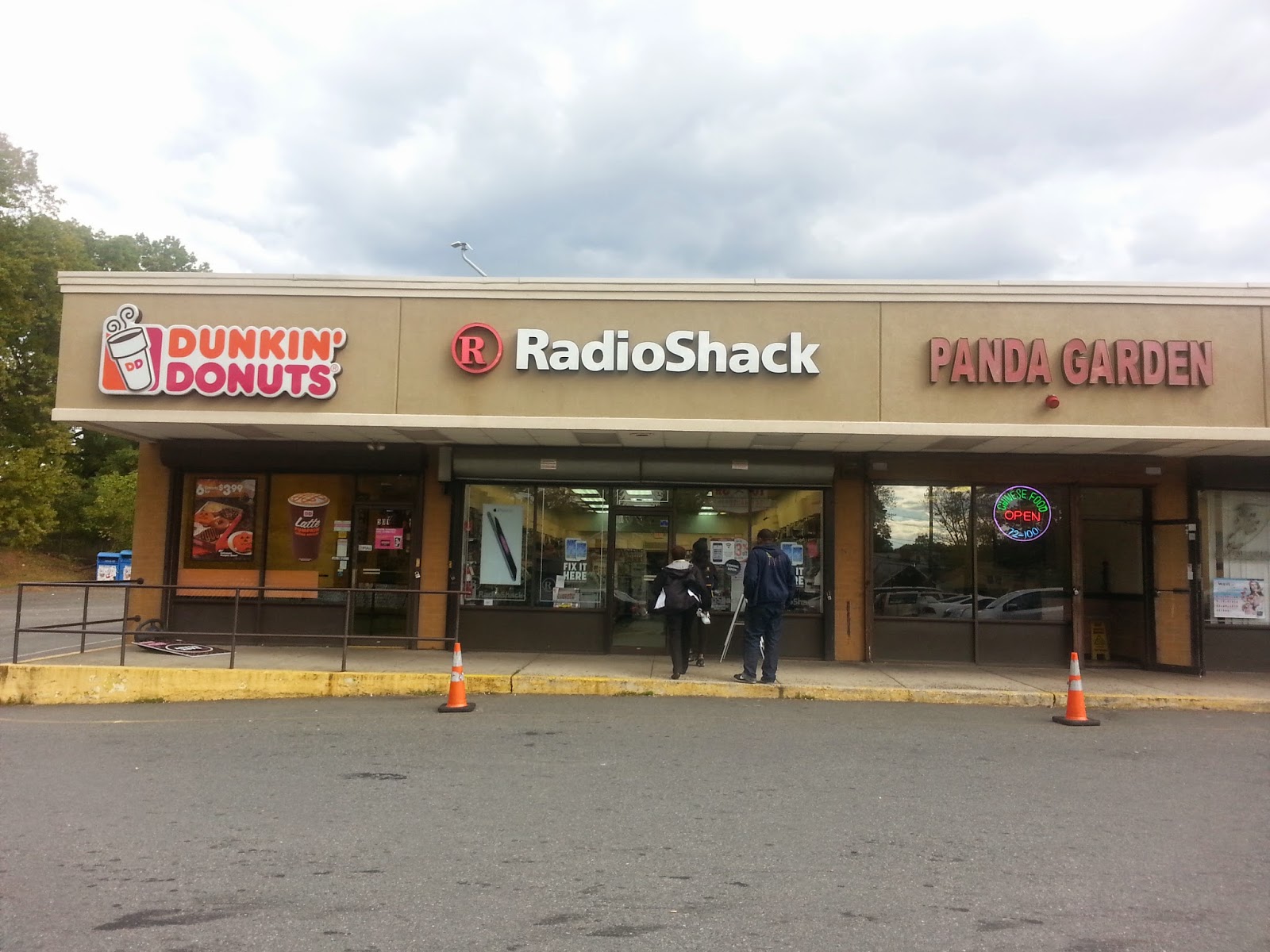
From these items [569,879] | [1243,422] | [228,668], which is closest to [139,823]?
[569,879]

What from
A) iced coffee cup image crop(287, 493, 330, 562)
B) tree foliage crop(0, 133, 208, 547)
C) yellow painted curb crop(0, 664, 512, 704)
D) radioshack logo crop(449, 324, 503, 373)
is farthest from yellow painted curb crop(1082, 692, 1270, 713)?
tree foliage crop(0, 133, 208, 547)

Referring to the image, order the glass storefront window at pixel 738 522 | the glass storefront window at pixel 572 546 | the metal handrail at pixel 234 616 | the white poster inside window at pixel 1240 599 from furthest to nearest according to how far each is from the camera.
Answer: the glass storefront window at pixel 572 546 → the glass storefront window at pixel 738 522 → the white poster inside window at pixel 1240 599 → the metal handrail at pixel 234 616

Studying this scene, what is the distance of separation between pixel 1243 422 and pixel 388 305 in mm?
10732

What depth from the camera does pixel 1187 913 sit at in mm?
4281

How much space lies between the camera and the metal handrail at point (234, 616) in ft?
33.6

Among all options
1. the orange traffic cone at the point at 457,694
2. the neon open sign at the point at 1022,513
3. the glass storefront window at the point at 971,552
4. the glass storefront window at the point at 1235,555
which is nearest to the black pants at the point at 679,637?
the orange traffic cone at the point at 457,694

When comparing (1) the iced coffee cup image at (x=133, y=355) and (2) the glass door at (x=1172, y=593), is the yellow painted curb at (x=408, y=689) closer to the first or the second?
(2) the glass door at (x=1172, y=593)

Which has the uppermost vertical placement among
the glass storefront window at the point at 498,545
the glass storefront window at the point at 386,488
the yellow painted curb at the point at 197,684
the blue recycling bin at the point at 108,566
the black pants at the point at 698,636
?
the glass storefront window at the point at 386,488

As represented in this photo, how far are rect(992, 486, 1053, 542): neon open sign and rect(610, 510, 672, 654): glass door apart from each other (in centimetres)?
463

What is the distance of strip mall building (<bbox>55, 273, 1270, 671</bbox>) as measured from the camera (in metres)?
11.3

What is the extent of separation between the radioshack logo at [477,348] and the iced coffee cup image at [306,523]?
3.43m

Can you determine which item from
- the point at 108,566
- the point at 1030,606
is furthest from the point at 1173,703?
the point at 108,566

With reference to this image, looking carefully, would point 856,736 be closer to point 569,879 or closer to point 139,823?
point 569,879

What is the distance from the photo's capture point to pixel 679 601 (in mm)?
10656
